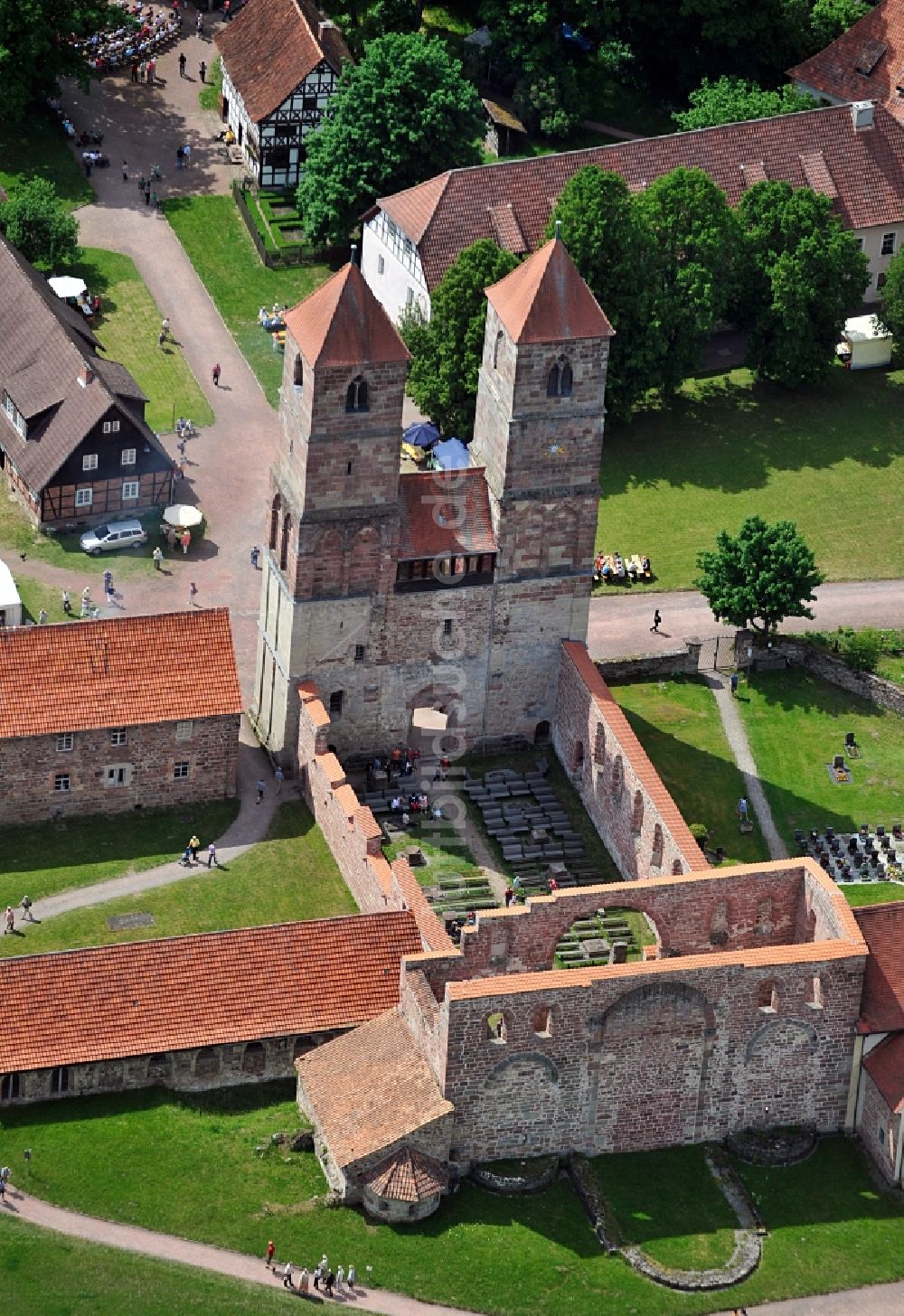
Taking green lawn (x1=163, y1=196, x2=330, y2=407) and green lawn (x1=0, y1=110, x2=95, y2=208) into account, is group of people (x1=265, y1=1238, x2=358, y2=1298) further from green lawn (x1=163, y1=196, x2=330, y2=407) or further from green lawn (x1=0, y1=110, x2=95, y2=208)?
green lawn (x1=0, y1=110, x2=95, y2=208)

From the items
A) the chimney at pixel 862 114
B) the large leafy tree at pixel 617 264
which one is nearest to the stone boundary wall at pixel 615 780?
the large leafy tree at pixel 617 264

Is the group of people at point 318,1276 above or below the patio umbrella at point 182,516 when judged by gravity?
below

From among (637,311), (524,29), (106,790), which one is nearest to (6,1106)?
(106,790)

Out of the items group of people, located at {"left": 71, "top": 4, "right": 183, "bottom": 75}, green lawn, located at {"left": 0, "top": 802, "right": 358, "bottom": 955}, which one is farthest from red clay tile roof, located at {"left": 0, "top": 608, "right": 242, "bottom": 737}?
group of people, located at {"left": 71, "top": 4, "right": 183, "bottom": 75}

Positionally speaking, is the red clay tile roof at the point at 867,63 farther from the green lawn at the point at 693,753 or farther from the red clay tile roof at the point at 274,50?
the green lawn at the point at 693,753

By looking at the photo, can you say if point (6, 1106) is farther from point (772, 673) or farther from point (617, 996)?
point (772, 673)

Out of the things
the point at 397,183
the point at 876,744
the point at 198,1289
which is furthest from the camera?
the point at 397,183

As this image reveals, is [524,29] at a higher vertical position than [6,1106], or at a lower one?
higher
